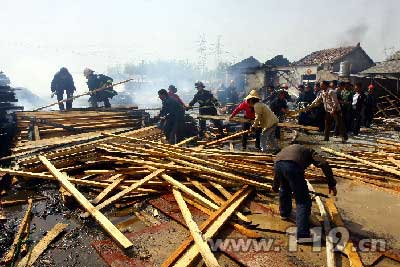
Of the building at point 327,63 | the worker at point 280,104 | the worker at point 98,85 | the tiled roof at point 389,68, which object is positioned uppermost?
the building at point 327,63

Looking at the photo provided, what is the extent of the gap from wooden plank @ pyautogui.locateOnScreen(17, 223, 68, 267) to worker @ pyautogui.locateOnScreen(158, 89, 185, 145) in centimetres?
556

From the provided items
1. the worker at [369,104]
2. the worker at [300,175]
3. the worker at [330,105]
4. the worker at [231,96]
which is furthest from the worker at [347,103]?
the worker at [231,96]

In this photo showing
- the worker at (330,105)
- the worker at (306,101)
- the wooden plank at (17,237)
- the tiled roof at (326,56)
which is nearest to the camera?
the wooden plank at (17,237)

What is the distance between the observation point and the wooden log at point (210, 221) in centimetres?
407

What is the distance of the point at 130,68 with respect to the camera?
276 ft

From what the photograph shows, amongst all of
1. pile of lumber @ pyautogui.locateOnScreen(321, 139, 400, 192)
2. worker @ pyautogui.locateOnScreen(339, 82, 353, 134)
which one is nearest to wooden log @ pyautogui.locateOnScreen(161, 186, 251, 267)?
pile of lumber @ pyautogui.locateOnScreen(321, 139, 400, 192)

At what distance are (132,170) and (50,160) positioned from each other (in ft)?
7.28

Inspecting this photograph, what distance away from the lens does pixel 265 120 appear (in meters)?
8.09

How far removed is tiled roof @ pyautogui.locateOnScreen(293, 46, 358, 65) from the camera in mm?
35272

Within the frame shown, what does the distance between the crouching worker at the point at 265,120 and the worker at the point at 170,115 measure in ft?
9.71

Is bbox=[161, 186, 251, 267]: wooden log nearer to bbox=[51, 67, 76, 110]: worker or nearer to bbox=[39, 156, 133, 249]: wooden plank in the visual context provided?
bbox=[39, 156, 133, 249]: wooden plank

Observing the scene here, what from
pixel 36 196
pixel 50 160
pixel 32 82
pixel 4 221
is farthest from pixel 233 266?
pixel 32 82

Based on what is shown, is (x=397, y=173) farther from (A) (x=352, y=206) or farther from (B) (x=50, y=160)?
(B) (x=50, y=160)

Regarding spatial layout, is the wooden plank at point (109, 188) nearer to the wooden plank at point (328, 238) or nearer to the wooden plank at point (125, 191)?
the wooden plank at point (125, 191)
